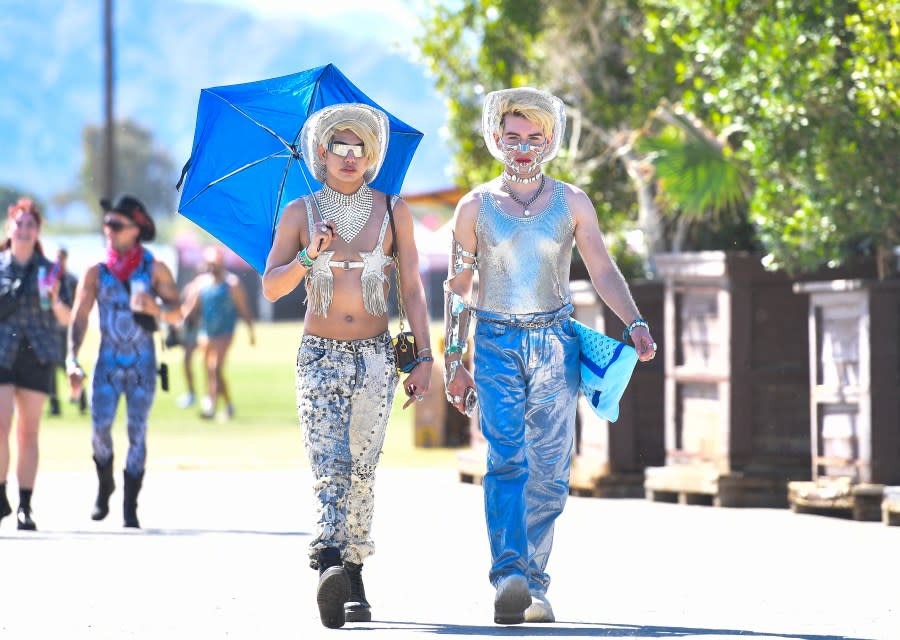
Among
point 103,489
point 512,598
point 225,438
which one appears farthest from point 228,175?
point 225,438

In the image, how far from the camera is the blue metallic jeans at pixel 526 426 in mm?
7027

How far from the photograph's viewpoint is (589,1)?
17281 millimetres

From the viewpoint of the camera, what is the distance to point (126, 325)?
10.9m

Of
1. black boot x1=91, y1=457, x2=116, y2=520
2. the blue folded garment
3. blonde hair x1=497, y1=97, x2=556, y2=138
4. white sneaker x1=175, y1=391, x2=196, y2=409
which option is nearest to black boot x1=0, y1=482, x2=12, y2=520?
black boot x1=91, y1=457, x2=116, y2=520

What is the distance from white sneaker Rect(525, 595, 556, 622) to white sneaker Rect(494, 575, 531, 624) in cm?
9

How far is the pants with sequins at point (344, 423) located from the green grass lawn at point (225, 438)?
3.10m

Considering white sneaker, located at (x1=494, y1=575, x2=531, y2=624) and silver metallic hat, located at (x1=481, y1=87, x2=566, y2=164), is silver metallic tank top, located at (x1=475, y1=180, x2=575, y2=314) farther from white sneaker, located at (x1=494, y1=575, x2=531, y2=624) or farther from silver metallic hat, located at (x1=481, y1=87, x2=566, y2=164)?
white sneaker, located at (x1=494, y1=575, x2=531, y2=624)

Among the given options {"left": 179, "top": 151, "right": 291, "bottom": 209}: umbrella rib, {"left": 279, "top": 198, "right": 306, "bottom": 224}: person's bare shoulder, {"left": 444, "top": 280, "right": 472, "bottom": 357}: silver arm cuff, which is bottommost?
{"left": 444, "top": 280, "right": 472, "bottom": 357}: silver arm cuff

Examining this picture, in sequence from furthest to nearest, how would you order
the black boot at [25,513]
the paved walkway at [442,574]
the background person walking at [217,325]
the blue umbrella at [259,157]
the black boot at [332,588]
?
the background person walking at [217,325] < the black boot at [25,513] < the blue umbrella at [259,157] < the paved walkway at [442,574] < the black boot at [332,588]

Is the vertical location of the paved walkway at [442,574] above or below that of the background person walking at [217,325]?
below

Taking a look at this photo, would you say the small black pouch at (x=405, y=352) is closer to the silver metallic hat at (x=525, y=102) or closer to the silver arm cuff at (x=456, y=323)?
the silver arm cuff at (x=456, y=323)

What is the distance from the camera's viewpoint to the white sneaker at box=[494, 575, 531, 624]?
271 inches

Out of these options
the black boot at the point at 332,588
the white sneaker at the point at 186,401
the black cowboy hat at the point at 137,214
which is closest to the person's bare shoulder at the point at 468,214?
the black boot at the point at 332,588

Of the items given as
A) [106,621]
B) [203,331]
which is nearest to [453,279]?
[106,621]
